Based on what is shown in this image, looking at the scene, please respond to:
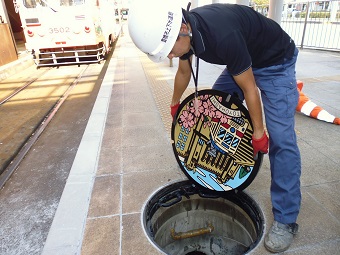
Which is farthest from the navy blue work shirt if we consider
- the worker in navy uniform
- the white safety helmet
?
the white safety helmet

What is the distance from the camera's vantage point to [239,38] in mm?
1566

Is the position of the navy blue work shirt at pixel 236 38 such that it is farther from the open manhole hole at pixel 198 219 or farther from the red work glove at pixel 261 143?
the open manhole hole at pixel 198 219

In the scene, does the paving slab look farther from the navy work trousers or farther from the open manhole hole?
the navy work trousers

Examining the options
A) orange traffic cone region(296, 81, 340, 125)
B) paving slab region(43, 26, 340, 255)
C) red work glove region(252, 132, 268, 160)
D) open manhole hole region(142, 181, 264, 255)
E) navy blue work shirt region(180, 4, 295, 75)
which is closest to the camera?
navy blue work shirt region(180, 4, 295, 75)

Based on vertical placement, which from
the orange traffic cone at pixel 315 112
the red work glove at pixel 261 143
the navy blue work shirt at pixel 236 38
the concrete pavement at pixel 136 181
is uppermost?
the navy blue work shirt at pixel 236 38

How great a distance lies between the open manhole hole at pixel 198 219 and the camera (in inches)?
92.9

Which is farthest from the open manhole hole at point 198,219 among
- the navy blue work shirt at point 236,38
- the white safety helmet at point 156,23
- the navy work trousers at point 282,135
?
the white safety helmet at point 156,23

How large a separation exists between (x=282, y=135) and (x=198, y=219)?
1165 millimetres

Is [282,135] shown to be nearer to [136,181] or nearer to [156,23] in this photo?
[156,23]

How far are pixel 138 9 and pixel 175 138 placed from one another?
A: 1146 mm

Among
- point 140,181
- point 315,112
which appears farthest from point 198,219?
point 315,112

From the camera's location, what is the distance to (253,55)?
6.12ft

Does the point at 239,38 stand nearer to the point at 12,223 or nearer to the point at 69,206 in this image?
the point at 69,206

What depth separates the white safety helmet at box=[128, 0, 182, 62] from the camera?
1.57 m
